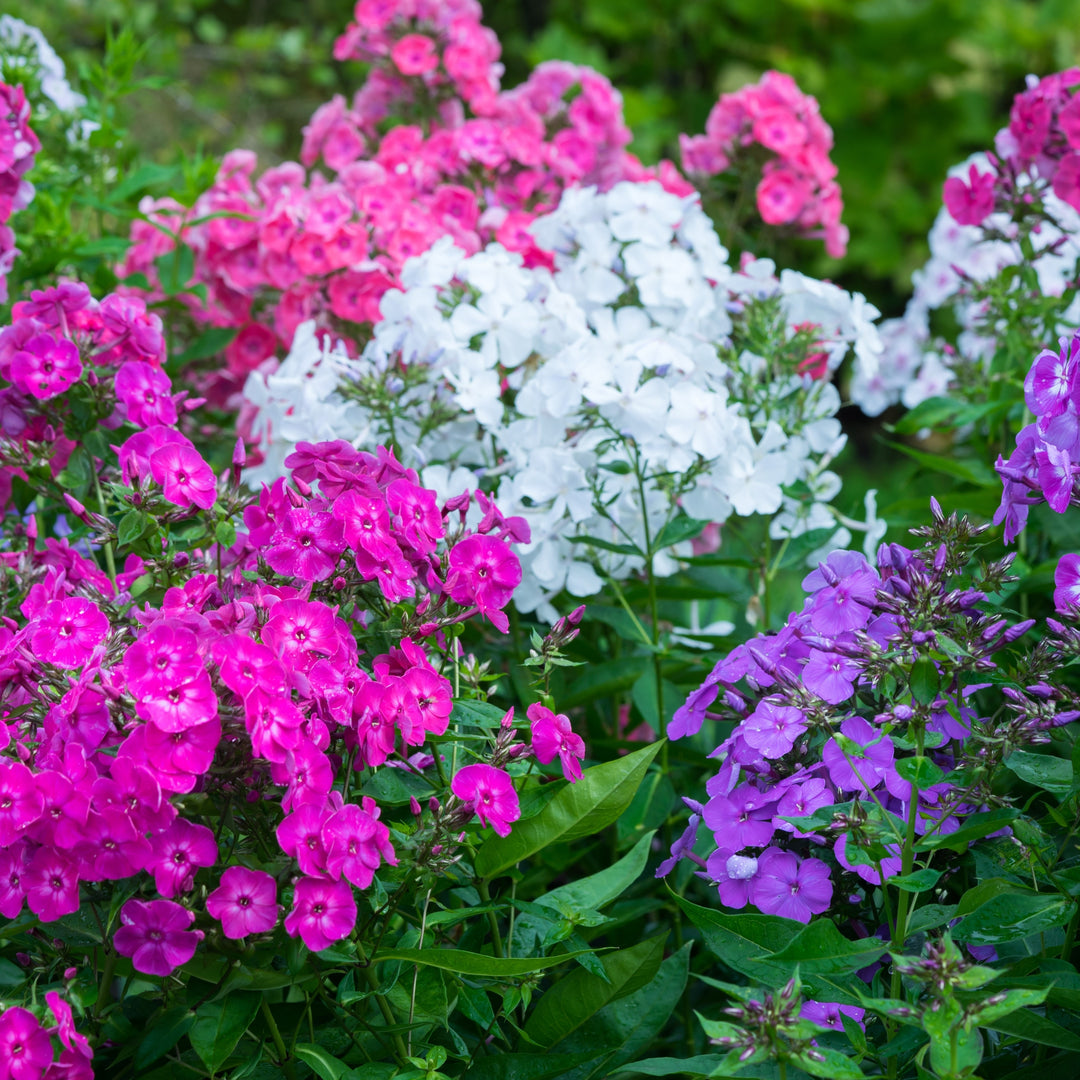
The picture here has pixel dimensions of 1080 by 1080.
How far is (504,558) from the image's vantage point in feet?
4.29

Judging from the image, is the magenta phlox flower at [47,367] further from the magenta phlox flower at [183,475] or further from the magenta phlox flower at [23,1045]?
the magenta phlox flower at [23,1045]

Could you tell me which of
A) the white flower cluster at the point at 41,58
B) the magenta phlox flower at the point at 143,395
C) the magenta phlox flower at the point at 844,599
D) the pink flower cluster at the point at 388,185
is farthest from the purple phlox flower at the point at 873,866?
the white flower cluster at the point at 41,58

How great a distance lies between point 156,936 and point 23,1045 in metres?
0.14

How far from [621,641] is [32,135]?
1.33m

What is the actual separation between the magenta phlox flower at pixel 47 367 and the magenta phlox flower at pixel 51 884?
0.70 m

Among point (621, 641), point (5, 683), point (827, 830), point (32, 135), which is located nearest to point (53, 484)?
point (5, 683)

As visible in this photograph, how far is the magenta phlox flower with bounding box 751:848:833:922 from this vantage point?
1.21 metres

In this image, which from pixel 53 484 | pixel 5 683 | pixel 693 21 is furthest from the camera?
pixel 693 21

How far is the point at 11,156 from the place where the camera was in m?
1.86

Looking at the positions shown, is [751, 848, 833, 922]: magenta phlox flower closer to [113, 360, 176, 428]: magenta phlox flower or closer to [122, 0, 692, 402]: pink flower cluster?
[113, 360, 176, 428]: magenta phlox flower

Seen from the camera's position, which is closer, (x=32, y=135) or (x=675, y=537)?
(x=675, y=537)

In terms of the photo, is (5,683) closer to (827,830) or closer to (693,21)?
(827,830)

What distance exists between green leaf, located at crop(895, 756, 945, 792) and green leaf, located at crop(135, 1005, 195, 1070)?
2.49 ft

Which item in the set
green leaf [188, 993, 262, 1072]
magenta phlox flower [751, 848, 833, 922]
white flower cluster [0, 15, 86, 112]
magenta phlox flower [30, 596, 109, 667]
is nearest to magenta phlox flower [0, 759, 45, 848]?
magenta phlox flower [30, 596, 109, 667]
